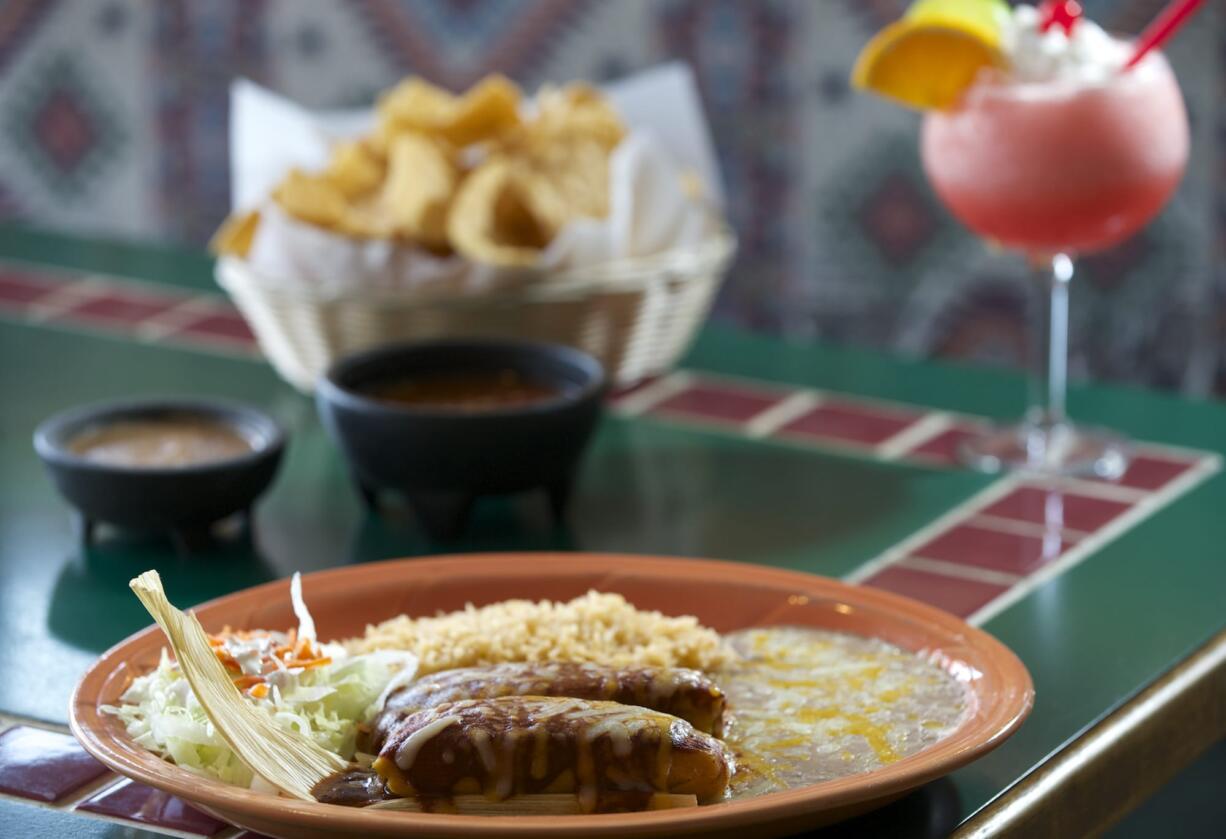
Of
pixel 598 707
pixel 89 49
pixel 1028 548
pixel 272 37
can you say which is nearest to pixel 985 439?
pixel 1028 548

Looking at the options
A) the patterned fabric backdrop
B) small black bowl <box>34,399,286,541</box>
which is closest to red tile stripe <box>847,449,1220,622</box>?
small black bowl <box>34,399,286,541</box>

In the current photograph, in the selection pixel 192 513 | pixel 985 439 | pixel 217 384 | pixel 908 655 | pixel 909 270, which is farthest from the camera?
pixel 909 270

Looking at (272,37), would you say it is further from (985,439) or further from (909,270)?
(985,439)

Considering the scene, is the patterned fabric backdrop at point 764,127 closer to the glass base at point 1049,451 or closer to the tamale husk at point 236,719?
the glass base at point 1049,451

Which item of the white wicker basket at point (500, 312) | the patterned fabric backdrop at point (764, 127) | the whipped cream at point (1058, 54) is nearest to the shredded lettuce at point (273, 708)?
the white wicker basket at point (500, 312)

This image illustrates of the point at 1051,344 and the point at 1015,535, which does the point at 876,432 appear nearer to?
the point at 1051,344

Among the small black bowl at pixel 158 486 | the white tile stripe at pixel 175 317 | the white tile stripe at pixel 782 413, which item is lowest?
the white tile stripe at pixel 782 413
